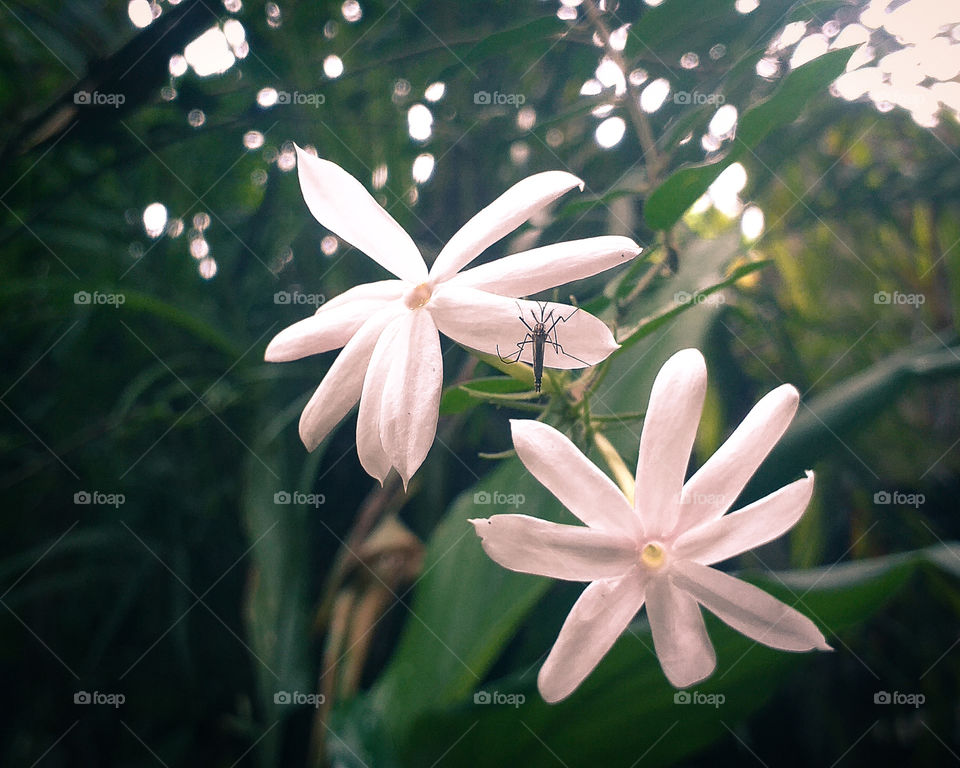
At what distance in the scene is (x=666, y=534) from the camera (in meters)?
0.33

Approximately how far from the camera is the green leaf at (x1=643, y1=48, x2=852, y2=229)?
0.37 meters

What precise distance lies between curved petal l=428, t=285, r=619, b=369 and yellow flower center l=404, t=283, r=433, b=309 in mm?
25

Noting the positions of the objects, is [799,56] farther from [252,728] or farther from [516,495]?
[252,728]

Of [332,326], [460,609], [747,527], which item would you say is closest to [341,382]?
[332,326]

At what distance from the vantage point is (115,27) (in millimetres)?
771

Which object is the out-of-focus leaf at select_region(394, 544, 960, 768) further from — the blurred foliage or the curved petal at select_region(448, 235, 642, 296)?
the curved petal at select_region(448, 235, 642, 296)

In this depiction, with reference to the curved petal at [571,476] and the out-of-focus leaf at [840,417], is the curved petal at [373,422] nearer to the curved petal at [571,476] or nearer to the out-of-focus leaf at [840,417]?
the curved petal at [571,476]

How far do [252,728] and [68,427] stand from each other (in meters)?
0.49

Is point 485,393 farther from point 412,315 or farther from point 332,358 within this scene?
point 332,358

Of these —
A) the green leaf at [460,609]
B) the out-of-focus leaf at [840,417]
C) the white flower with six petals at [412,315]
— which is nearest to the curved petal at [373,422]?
the white flower with six petals at [412,315]

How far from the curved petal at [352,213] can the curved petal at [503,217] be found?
0.08 ft

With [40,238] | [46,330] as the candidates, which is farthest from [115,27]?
[46,330]

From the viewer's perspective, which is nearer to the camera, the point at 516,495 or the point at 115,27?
the point at 516,495

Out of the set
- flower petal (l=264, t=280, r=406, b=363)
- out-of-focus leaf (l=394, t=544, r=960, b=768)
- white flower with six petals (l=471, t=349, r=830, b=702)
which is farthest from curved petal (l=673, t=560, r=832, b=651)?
flower petal (l=264, t=280, r=406, b=363)
